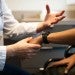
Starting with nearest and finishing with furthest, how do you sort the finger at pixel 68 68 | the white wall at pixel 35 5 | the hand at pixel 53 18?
the finger at pixel 68 68 → the hand at pixel 53 18 → the white wall at pixel 35 5

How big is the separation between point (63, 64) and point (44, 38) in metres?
0.19

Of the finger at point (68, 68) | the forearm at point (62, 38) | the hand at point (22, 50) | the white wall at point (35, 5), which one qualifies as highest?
the white wall at point (35, 5)

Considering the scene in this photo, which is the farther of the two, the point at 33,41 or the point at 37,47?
the point at 33,41

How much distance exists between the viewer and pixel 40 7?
2.24m

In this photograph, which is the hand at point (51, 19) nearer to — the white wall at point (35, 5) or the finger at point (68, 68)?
the finger at point (68, 68)

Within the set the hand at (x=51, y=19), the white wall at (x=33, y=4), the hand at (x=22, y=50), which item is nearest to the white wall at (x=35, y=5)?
the white wall at (x=33, y=4)

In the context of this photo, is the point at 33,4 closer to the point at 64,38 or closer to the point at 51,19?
the point at 51,19

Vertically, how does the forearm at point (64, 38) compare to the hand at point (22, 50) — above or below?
above

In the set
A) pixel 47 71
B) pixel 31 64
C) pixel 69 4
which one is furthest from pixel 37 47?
pixel 69 4

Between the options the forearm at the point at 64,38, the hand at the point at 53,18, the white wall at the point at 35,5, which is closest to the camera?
the forearm at the point at 64,38

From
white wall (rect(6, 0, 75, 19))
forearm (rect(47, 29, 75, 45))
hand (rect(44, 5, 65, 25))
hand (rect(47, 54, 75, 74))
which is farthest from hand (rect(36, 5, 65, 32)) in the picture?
white wall (rect(6, 0, 75, 19))

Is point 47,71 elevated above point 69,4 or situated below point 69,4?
below

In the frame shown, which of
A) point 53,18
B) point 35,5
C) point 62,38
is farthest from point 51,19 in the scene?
point 35,5

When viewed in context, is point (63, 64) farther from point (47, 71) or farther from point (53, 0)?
point (53, 0)
